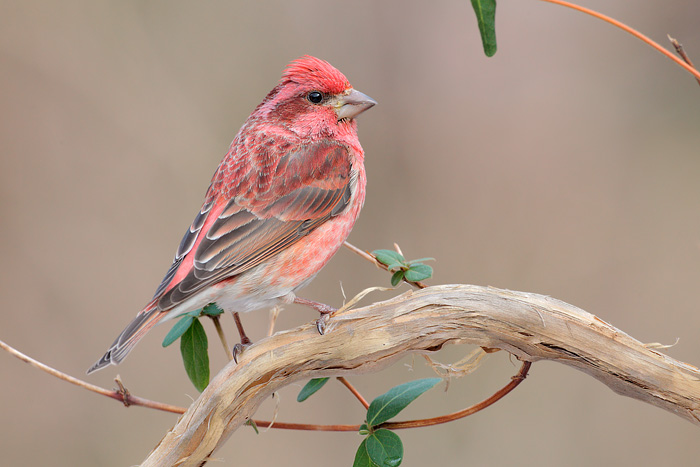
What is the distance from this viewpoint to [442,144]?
168 inches

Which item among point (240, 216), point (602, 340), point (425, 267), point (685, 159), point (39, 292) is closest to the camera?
point (602, 340)

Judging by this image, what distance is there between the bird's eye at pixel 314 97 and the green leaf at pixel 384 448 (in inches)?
52.3

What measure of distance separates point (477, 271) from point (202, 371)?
2.25m

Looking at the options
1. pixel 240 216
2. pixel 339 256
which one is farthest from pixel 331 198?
pixel 339 256

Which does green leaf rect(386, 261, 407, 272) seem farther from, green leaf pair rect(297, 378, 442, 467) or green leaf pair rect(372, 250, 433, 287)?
green leaf pair rect(297, 378, 442, 467)

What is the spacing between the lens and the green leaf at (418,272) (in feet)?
7.05

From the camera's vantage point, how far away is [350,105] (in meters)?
2.76

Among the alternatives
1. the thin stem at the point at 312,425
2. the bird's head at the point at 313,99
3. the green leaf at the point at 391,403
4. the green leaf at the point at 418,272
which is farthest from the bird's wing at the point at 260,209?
the green leaf at the point at 391,403

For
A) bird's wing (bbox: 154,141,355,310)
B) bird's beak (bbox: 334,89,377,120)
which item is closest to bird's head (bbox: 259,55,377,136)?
bird's beak (bbox: 334,89,377,120)

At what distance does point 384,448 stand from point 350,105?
52.5 inches

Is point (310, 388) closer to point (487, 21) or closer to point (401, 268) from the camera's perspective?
point (401, 268)

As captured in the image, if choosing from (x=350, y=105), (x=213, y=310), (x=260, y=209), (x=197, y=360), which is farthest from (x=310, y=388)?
(x=350, y=105)

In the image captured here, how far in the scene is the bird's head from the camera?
2.74 metres

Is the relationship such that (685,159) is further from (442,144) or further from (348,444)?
(348,444)
